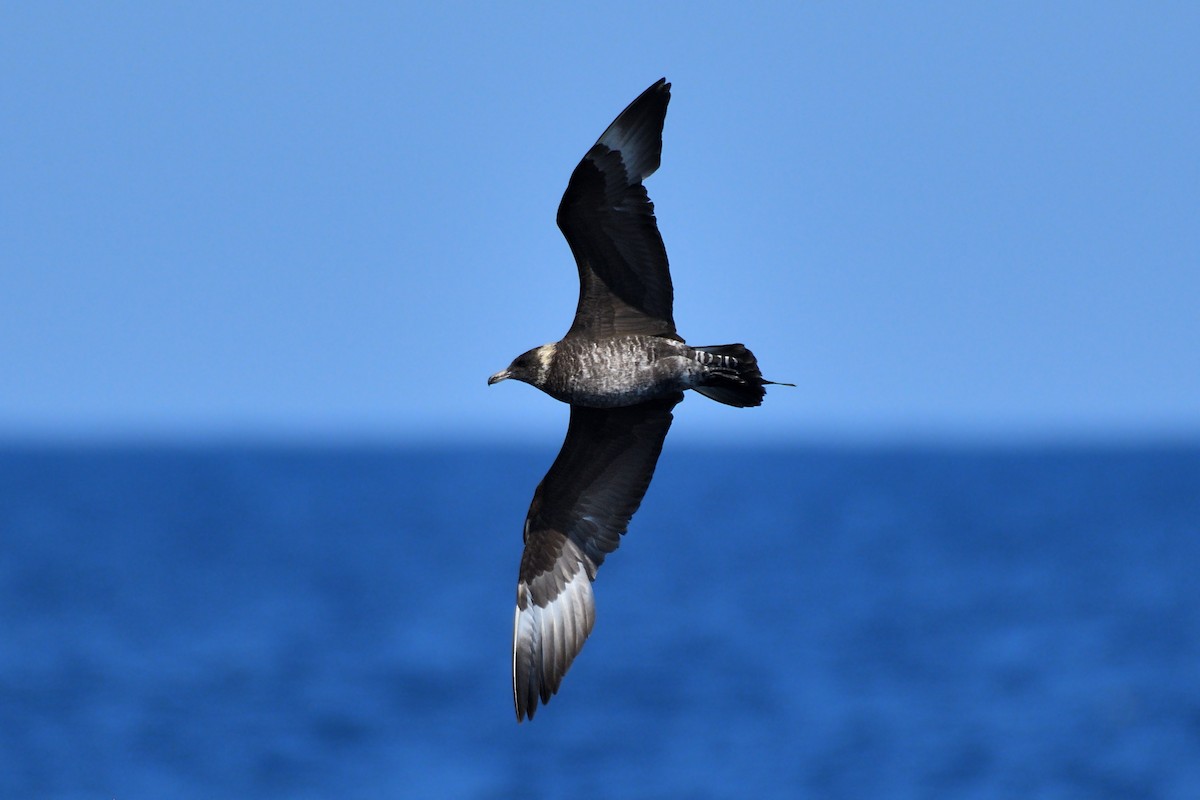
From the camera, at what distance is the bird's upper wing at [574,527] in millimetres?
9648

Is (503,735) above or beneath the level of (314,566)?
beneath

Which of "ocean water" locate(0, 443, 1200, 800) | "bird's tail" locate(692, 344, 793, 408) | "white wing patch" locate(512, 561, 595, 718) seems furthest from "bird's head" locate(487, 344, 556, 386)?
"ocean water" locate(0, 443, 1200, 800)

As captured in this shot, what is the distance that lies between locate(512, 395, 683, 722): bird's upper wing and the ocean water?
7.18m

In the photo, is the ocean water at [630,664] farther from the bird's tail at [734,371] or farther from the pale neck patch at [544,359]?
the bird's tail at [734,371]

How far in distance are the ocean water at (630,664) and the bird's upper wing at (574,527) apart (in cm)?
718

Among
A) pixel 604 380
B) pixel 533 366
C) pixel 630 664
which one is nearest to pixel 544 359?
pixel 533 366

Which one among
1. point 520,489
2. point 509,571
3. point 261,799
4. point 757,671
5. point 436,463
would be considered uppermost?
point 436,463

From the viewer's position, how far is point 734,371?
9.00 metres

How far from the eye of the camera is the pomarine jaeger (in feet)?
29.0

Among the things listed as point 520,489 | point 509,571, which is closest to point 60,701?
point 509,571

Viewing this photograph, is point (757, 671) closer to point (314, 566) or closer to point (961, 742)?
point (961, 742)

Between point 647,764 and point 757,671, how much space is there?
524 cm

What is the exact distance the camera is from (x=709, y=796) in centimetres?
1695

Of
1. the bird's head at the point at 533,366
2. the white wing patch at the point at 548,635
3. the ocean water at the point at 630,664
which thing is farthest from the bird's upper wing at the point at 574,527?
the ocean water at the point at 630,664
